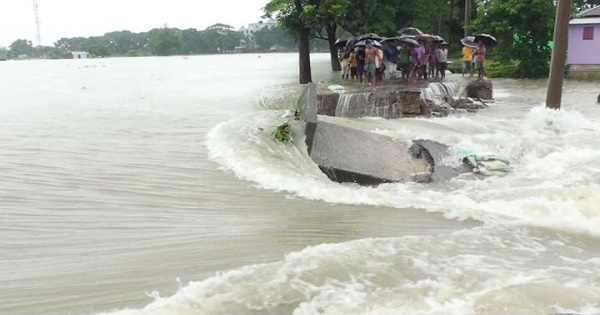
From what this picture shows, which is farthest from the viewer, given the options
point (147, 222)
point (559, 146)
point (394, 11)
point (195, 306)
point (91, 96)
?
point (394, 11)

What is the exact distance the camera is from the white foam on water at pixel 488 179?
6.76 meters

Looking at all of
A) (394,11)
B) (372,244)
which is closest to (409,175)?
(372,244)

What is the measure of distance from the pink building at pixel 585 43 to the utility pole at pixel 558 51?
15.0m

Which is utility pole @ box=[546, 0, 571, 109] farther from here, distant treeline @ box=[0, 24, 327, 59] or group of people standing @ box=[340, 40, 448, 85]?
distant treeline @ box=[0, 24, 327, 59]

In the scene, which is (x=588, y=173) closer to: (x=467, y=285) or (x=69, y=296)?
(x=467, y=285)

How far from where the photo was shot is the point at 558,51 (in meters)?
12.8

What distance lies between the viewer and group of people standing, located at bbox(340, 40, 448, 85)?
61.3 feet

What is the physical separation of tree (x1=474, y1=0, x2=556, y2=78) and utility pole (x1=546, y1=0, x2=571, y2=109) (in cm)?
1422

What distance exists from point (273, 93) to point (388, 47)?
462 centimetres

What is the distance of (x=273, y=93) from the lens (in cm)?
2195

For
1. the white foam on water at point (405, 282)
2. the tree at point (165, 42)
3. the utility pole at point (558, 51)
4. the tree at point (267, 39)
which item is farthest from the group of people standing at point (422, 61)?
the tree at point (165, 42)

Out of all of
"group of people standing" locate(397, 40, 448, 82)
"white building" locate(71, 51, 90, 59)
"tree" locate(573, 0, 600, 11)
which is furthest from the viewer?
"white building" locate(71, 51, 90, 59)

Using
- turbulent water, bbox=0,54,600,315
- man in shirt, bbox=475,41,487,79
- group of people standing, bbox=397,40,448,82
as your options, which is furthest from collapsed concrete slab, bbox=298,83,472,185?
man in shirt, bbox=475,41,487,79

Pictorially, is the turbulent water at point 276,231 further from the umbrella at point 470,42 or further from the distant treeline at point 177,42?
the distant treeline at point 177,42
